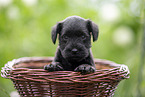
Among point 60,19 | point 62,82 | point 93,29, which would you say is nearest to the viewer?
point 62,82

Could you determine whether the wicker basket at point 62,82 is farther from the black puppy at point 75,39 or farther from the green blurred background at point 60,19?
the green blurred background at point 60,19

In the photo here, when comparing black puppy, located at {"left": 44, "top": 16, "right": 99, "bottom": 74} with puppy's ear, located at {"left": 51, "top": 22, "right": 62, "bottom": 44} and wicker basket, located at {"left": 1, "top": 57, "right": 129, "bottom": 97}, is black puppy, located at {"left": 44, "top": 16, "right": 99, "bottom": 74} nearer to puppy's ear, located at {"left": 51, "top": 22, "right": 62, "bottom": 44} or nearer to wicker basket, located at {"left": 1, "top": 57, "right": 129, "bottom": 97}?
puppy's ear, located at {"left": 51, "top": 22, "right": 62, "bottom": 44}

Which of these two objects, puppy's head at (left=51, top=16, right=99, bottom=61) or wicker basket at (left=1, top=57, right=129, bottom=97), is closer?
wicker basket at (left=1, top=57, right=129, bottom=97)

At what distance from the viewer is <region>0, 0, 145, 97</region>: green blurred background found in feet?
11.9

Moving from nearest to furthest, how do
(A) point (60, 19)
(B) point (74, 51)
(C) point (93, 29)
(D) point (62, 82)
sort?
(D) point (62, 82), (B) point (74, 51), (C) point (93, 29), (A) point (60, 19)

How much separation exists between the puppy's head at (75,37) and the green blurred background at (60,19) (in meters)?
1.71

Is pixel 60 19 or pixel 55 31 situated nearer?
pixel 55 31

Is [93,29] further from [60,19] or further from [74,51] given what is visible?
[60,19]

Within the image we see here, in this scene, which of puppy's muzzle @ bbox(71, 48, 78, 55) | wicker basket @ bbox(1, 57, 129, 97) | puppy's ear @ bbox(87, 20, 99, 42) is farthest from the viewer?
puppy's ear @ bbox(87, 20, 99, 42)

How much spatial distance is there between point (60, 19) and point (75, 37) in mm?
2125

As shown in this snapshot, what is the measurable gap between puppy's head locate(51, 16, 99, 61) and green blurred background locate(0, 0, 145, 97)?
171 cm

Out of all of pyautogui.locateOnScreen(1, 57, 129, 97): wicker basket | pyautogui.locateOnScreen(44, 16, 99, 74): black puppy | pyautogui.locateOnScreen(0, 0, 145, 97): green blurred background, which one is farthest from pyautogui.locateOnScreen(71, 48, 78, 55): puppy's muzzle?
pyautogui.locateOnScreen(0, 0, 145, 97): green blurred background

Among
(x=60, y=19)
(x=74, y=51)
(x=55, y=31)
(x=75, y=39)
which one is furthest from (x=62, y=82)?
(x=60, y=19)

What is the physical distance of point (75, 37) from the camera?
72.1 inches
